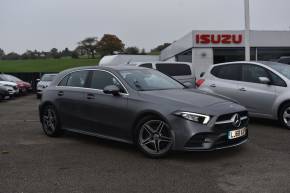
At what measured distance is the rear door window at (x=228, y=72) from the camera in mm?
10820

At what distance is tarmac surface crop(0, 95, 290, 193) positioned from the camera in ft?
17.6

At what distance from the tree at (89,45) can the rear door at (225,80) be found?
3442 inches

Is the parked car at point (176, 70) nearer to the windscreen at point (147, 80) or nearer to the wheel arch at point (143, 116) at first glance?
the windscreen at point (147, 80)

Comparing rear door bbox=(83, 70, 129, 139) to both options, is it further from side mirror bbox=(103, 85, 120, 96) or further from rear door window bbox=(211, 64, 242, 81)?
rear door window bbox=(211, 64, 242, 81)

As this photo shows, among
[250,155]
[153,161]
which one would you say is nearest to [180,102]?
[153,161]

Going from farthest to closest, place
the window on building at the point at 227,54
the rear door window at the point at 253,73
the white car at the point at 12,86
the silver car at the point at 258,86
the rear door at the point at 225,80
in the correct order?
1. the window on building at the point at 227,54
2. the white car at the point at 12,86
3. the rear door at the point at 225,80
4. the rear door window at the point at 253,73
5. the silver car at the point at 258,86

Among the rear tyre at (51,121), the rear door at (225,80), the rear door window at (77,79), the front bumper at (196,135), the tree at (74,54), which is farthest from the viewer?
the tree at (74,54)

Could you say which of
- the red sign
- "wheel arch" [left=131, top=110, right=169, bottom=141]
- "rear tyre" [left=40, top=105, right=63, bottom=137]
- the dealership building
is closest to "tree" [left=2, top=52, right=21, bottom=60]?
the dealership building

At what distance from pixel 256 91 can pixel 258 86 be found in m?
0.13

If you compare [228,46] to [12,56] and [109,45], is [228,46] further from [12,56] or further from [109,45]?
[109,45]

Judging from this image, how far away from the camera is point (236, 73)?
10859 mm

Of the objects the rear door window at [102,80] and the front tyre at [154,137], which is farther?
the rear door window at [102,80]

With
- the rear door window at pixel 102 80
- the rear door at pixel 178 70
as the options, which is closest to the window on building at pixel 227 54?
the rear door at pixel 178 70

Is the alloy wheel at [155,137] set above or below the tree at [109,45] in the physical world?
below
